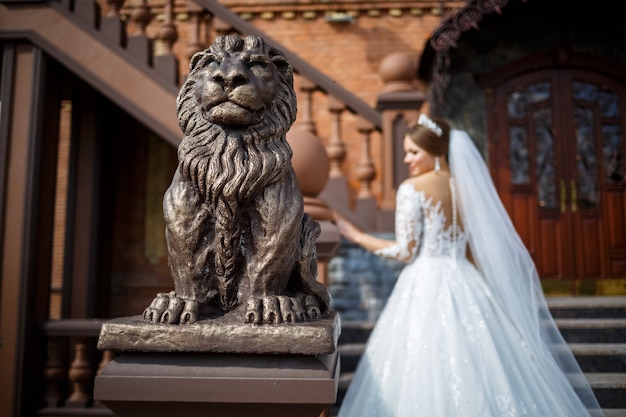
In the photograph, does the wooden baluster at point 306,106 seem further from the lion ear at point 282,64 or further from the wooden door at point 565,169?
the wooden door at point 565,169

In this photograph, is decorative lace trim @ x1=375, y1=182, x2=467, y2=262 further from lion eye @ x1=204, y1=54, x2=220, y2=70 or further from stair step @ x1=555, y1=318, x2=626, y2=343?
lion eye @ x1=204, y1=54, x2=220, y2=70

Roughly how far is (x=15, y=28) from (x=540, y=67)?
5975mm

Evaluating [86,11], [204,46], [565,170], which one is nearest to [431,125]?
[204,46]

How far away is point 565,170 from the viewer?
20.3 ft

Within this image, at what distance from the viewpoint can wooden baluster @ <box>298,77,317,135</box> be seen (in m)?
4.43

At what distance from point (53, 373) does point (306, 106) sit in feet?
10.1

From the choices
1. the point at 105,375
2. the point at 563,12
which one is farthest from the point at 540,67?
the point at 105,375

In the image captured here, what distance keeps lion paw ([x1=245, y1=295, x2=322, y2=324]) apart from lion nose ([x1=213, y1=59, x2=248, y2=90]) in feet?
2.45

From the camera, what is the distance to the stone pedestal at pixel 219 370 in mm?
1548

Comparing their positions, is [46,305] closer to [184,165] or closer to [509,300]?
[184,165]

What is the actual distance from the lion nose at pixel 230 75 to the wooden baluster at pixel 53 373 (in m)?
3.10

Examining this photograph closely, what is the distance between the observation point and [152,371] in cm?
A: 157

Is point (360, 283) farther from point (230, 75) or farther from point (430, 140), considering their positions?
point (230, 75)

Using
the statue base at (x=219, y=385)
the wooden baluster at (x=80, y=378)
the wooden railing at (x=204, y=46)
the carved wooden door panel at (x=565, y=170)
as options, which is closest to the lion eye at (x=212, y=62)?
the statue base at (x=219, y=385)
